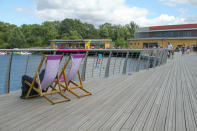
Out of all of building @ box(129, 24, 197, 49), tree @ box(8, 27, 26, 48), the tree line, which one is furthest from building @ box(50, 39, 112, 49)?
tree @ box(8, 27, 26, 48)

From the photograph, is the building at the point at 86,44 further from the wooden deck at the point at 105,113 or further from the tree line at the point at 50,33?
the wooden deck at the point at 105,113

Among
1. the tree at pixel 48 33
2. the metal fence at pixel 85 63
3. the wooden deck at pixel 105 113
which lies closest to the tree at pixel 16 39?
the tree at pixel 48 33

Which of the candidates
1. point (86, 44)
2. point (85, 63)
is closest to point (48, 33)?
point (86, 44)

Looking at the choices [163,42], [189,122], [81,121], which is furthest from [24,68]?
[163,42]

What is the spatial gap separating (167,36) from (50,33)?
48.8 meters

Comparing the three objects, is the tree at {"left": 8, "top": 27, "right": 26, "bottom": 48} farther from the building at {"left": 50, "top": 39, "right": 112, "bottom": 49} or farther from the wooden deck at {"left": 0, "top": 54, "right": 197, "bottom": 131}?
the wooden deck at {"left": 0, "top": 54, "right": 197, "bottom": 131}

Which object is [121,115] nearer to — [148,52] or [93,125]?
[93,125]

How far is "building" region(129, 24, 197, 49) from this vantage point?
6144cm

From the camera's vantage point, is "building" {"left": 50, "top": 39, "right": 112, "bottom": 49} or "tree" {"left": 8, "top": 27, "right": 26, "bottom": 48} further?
"tree" {"left": 8, "top": 27, "right": 26, "bottom": 48}

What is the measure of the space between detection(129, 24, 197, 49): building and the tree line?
45.7 ft

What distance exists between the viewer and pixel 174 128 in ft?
10.3

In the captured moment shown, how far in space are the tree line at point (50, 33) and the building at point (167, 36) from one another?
13.9 metres

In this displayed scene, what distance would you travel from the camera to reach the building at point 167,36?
2419 inches

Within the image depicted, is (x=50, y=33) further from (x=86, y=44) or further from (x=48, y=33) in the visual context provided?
(x=86, y=44)
